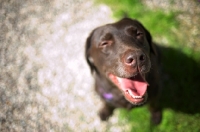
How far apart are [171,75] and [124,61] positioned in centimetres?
150

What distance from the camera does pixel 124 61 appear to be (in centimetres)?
220

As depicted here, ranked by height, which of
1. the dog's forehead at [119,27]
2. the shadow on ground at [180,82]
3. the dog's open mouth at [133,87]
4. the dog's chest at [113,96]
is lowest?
the shadow on ground at [180,82]

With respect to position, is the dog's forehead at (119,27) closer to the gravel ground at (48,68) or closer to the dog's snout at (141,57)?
the dog's snout at (141,57)

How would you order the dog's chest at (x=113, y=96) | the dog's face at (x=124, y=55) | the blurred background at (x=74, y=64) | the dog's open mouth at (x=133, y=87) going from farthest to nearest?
the blurred background at (x=74, y=64) < the dog's chest at (x=113, y=96) < the dog's open mouth at (x=133, y=87) < the dog's face at (x=124, y=55)

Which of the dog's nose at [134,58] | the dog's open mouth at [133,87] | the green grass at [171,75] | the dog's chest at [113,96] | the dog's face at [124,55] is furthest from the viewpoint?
the green grass at [171,75]

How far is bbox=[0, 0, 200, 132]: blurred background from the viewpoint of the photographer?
332 cm

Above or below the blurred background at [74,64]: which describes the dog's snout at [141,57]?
above

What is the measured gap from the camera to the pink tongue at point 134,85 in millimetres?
2414

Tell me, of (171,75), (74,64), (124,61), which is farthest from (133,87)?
(74,64)

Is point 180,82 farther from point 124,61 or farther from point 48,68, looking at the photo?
point 48,68

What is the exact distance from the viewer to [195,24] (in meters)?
3.67

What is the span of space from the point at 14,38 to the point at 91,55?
1.71 meters

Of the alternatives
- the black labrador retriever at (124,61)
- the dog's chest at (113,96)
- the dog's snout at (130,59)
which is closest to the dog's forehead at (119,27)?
the black labrador retriever at (124,61)

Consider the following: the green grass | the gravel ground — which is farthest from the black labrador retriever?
the gravel ground
